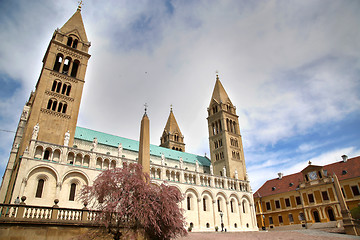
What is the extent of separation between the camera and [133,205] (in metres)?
16.4

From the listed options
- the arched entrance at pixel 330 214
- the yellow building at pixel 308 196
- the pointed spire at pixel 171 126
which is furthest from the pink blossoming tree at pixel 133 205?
the pointed spire at pixel 171 126

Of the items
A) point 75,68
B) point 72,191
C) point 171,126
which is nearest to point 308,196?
point 171,126

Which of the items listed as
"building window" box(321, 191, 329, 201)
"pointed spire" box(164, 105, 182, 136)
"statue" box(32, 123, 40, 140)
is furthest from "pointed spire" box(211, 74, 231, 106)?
"statue" box(32, 123, 40, 140)

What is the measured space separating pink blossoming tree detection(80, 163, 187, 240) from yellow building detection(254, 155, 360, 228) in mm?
34446

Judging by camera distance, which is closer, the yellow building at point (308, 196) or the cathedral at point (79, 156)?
the cathedral at point (79, 156)

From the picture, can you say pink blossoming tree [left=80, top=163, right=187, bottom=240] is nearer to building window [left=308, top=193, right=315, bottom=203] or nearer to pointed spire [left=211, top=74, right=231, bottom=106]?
building window [left=308, top=193, right=315, bottom=203]

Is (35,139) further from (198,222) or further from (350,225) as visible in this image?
(350,225)

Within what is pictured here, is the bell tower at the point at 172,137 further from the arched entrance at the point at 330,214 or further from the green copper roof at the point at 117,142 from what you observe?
the arched entrance at the point at 330,214

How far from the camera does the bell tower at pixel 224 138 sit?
2092 inches

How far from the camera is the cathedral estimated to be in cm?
2784

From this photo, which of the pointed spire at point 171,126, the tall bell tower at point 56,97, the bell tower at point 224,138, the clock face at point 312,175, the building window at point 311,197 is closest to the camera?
the tall bell tower at point 56,97

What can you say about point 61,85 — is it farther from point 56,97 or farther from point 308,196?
point 308,196

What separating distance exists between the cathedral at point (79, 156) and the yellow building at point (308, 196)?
3.91m

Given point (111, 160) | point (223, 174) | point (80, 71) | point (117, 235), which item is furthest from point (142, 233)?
point (223, 174)
